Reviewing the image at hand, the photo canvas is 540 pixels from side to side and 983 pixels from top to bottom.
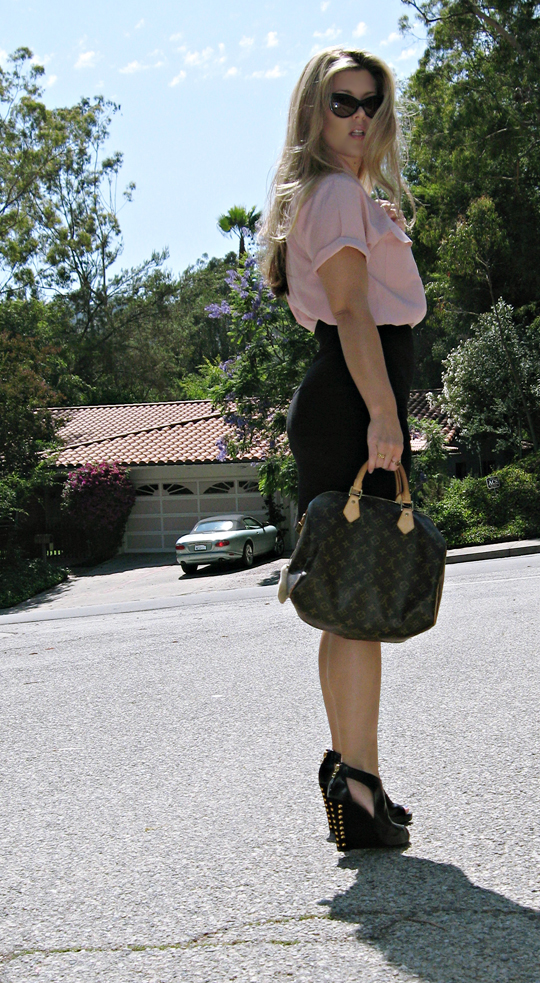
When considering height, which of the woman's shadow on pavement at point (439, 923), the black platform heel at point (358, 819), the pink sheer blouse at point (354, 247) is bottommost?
the woman's shadow on pavement at point (439, 923)

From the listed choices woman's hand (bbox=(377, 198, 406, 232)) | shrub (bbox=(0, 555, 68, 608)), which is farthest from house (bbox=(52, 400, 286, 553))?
woman's hand (bbox=(377, 198, 406, 232))

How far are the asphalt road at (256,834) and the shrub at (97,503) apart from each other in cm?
2589

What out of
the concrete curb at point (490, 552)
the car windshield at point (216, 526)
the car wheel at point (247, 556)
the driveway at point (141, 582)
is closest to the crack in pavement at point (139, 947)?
the driveway at point (141, 582)

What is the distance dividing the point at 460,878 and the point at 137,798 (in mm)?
1095

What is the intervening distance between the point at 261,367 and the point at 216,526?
686 centimetres

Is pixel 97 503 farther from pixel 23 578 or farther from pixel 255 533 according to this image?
pixel 23 578

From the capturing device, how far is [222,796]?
8.94 feet

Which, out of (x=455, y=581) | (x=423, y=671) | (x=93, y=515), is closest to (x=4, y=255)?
(x=93, y=515)

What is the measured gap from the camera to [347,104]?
2414 millimetres

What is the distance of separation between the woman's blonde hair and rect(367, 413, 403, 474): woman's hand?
2.02 ft

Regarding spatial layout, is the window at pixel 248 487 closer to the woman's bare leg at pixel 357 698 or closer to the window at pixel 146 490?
the window at pixel 146 490

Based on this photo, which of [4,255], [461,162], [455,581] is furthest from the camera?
[4,255]

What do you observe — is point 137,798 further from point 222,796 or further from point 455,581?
point 455,581

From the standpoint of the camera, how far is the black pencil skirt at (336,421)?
91.7 inches
